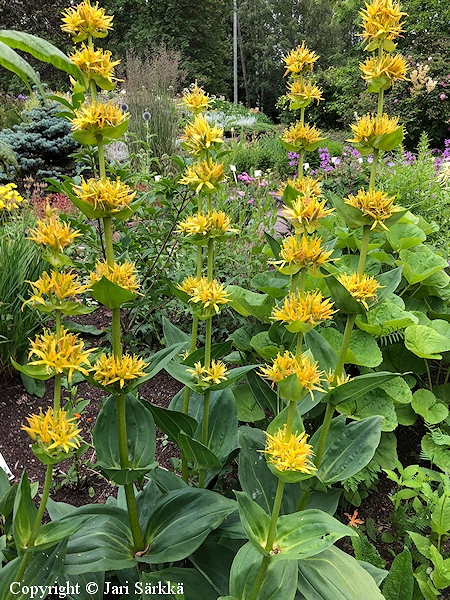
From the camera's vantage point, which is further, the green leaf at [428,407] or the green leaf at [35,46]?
the green leaf at [428,407]

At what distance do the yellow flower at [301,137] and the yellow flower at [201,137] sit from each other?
289 millimetres

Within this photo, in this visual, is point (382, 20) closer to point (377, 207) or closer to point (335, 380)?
point (377, 207)

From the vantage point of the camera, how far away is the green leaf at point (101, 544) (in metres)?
1.29

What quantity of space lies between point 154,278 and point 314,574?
192cm

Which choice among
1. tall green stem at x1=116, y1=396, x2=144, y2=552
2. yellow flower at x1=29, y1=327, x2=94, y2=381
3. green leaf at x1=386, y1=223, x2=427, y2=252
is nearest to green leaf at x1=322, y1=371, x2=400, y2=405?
tall green stem at x1=116, y1=396, x2=144, y2=552

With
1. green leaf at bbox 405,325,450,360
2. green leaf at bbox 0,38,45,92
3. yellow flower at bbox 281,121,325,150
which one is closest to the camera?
green leaf at bbox 0,38,45,92

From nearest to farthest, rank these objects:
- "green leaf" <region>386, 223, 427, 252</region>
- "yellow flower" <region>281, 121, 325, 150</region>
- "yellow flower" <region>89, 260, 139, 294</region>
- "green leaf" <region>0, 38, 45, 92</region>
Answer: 1. "green leaf" <region>0, 38, 45, 92</region>
2. "yellow flower" <region>89, 260, 139, 294</region>
3. "yellow flower" <region>281, 121, 325, 150</region>
4. "green leaf" <region>386, 223, 427, 252</region>

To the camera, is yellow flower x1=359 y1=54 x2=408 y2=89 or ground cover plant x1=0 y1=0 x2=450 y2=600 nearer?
ground cover plant x1=0 y1=0 x2=450 y2=600

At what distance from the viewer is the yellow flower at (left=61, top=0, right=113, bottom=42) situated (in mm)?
1063

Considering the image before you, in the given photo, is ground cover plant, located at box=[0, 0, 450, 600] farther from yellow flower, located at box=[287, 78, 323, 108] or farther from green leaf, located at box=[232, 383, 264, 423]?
green leaf, located at box=[232, 383, 264, 423]

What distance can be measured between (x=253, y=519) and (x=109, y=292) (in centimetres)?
68

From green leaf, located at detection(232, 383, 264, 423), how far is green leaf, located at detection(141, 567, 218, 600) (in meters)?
0.81

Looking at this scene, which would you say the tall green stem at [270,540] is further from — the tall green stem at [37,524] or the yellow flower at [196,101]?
the yellow flower at [196,101]

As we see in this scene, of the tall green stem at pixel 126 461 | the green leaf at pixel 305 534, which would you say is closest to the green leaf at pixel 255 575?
the green leaf at pixel 305 534
